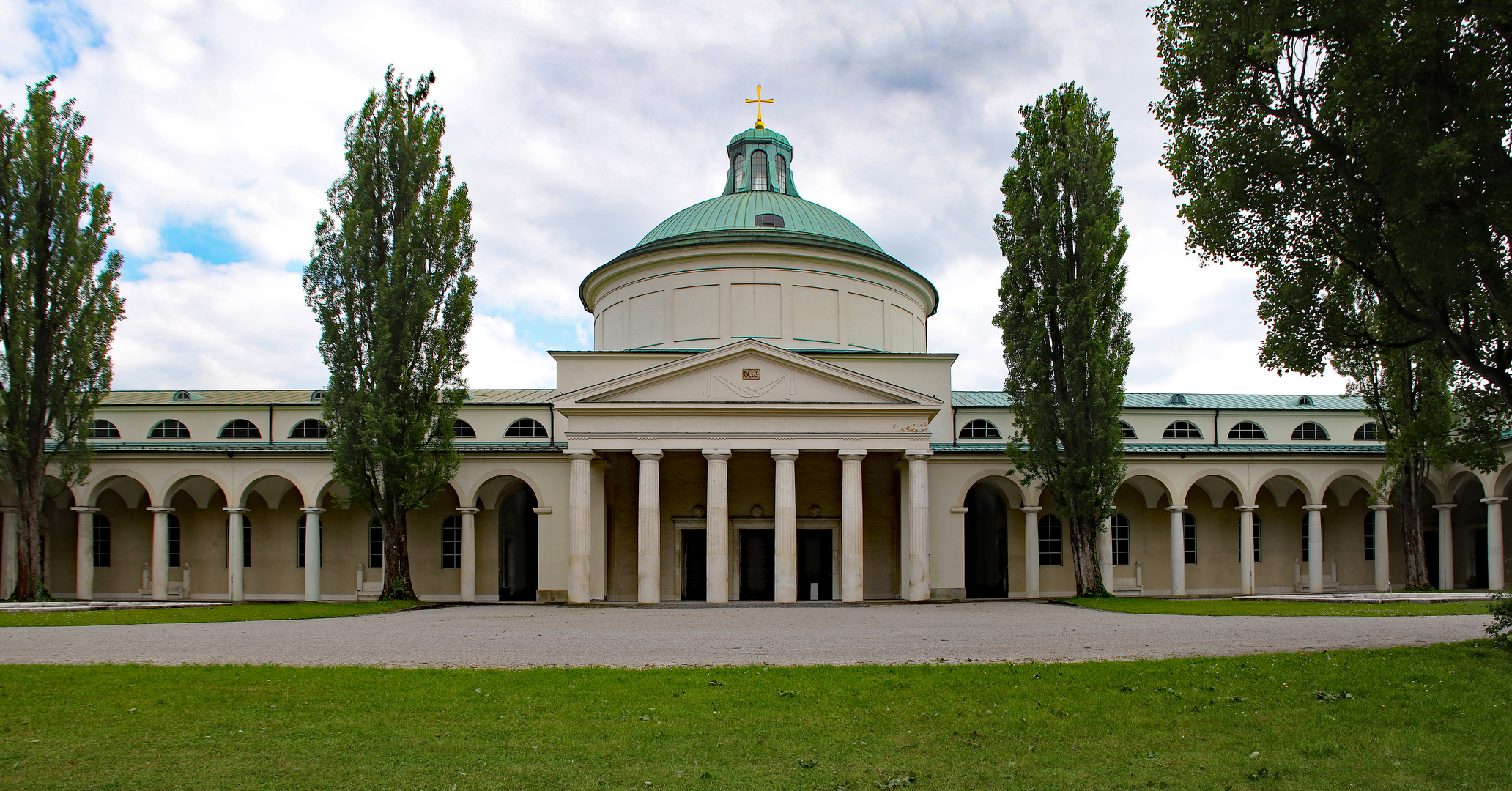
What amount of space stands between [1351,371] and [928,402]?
13198 millimetres

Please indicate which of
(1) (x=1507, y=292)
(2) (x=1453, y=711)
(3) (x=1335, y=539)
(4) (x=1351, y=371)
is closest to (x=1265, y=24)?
(1) (x=1507, y=292)

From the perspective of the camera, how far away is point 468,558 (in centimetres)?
3266

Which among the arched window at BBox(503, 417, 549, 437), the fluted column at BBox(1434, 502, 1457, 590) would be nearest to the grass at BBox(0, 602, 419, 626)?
the arched window at BBox(503, 417, 549, 437)

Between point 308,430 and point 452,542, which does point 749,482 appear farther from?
point 308,430

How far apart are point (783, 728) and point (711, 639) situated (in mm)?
9106

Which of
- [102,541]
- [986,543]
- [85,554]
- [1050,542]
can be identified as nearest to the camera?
[85,554]

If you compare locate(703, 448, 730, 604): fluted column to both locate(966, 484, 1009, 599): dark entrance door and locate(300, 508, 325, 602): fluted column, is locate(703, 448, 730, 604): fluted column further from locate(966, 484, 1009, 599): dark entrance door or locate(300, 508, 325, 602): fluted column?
locate(300, 508, 325, 602): fluted column

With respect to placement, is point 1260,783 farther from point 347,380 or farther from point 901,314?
point 901,314

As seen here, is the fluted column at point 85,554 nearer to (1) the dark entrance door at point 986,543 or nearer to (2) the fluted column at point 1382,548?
(1) the dark entrance door at point 986,543

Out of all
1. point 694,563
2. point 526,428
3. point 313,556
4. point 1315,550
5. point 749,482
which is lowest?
point 694,563

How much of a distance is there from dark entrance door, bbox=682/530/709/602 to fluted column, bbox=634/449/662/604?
4.68 m

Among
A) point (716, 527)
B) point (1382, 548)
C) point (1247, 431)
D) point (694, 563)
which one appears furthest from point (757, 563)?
point (1382, 548)

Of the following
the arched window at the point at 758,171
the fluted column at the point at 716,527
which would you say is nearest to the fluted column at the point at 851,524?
the fluted column at the point at 716,527

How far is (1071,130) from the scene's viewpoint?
93.9 ft
